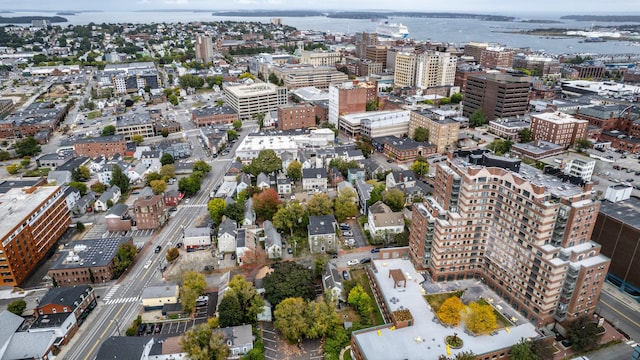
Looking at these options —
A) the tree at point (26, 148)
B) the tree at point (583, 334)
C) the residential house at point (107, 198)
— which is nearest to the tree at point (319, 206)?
the tree at point (583, 334)

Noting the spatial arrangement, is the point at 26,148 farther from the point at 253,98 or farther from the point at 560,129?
the point at 560,129

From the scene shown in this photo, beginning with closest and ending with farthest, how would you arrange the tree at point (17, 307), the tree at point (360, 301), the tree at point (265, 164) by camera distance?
the tree at point (360, 301) → the tree at point (17, 307) → the tree at point (265, 164)

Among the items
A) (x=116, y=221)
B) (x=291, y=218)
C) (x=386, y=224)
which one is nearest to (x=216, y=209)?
(x=291, y=218)

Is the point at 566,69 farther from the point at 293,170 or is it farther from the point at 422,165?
the point at 293,170

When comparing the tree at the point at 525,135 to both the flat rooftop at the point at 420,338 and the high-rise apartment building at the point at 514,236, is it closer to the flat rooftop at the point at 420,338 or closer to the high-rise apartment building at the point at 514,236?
the high-rise apartment building at the point at 514,236

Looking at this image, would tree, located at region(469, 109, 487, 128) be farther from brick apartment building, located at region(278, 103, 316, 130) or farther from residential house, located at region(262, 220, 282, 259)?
residential house, located at region(262, 220, 282, 259)


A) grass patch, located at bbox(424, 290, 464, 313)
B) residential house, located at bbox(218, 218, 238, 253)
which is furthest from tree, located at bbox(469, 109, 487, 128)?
residential house, located at bbox(218, 218, 238, 253)
